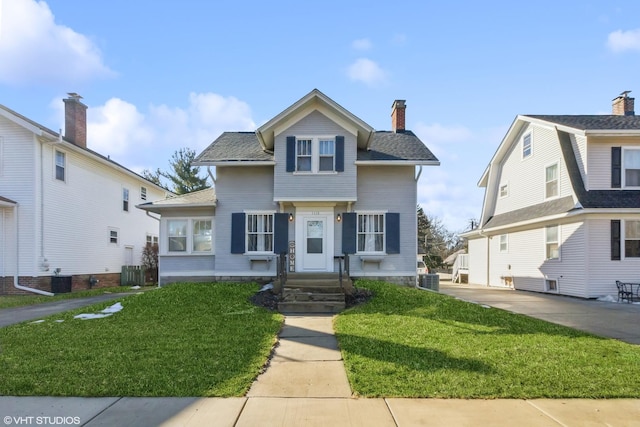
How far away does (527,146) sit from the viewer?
59.6 feet

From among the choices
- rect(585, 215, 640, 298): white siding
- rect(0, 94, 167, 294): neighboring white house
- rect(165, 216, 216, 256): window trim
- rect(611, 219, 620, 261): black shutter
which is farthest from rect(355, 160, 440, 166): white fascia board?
rect(0, 94, 167, 294): neighboring white house

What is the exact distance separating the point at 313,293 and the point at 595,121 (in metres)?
13.5

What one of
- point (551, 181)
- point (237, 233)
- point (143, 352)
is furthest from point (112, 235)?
point (551, 181)

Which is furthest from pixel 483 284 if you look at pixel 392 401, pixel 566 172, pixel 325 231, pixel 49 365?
pixel 49 365

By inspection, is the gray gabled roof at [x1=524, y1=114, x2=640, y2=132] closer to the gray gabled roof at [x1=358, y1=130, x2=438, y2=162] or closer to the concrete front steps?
the gray gabled roof at [x1=358, y1=130, x2=438, y2=162]

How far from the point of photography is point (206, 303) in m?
10.7

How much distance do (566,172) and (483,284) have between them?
890 centimetres

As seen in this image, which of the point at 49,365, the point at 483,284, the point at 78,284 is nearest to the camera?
the point at 49,365

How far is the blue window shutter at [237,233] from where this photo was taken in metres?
13.8

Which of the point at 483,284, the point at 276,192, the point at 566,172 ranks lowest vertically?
the point at 483,284

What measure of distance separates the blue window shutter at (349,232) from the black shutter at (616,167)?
9.85 meters

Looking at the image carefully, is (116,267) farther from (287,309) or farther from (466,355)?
(466,355)

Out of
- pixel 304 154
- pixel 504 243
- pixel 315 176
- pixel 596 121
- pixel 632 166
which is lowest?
pixel 504 243

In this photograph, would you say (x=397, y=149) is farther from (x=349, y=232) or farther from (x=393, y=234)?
(x=349, y=232)
